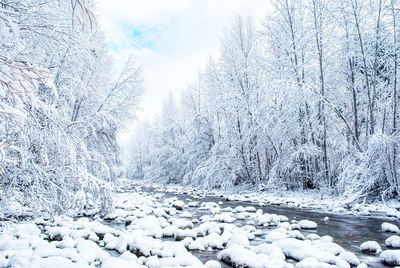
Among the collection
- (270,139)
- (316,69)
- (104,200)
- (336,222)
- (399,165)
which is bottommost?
(336,222)

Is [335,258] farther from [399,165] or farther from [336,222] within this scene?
[399,165]

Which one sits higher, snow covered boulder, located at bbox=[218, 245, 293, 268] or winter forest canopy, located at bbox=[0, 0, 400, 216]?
winter forest canopy, located at bbox=[0, 0, 400, 216]

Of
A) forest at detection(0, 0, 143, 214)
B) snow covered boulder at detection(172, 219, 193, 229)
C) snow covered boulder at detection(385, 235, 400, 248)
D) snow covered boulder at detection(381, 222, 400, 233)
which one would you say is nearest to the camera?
forest at detection(0, 0, 143, 214)

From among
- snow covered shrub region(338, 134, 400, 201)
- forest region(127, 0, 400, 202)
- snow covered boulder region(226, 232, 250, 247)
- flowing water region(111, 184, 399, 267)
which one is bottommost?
flowing water region(111, 184, 399, 267)

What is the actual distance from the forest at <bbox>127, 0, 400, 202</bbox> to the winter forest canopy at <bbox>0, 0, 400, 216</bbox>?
64 millimetres

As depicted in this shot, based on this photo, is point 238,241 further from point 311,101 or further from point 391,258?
point 311,101

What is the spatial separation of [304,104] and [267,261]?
10902mm

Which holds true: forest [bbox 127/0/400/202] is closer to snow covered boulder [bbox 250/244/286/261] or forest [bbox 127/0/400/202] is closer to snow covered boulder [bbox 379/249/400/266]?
snow covered boulder [bbox 379/249/400/266]

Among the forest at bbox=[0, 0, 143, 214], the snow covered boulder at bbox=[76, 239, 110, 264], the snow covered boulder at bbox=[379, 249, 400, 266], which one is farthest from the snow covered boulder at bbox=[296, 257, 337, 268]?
the forest at bbox=[0, 0, 143, 214]

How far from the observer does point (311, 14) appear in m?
15.2

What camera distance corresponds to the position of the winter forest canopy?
213 inches

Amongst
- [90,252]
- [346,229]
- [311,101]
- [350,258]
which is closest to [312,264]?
[350,258]

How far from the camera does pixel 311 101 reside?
1342cm

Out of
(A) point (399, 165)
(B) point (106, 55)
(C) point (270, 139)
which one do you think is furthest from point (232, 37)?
(A) point (399, 165)
